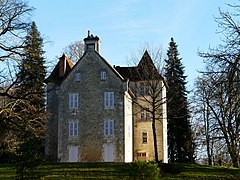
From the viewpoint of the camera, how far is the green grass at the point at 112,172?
99.3 feet

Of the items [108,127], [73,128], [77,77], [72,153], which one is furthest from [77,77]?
[72,153]

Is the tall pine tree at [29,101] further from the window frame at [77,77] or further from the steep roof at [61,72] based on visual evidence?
the steep roof at [61,72]

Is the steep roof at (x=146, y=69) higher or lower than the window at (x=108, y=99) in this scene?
higher

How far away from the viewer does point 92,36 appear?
44.6 m

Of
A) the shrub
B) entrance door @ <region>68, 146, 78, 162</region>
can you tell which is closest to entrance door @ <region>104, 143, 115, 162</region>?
entrance door @ <region>68, 146, 78, 162</region>

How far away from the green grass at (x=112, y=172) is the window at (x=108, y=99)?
927 cm

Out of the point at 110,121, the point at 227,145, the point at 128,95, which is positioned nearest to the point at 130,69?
the point at 128,95

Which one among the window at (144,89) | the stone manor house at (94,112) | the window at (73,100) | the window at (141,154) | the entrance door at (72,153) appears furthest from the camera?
the window at (141,154)

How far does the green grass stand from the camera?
30.3m

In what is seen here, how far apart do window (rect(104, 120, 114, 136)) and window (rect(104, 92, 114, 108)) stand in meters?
1.63

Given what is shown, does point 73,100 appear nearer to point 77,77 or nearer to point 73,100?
point 73,100

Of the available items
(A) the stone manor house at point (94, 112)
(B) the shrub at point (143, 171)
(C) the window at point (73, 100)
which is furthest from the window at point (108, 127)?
(B) the shrub at point (143, 171)

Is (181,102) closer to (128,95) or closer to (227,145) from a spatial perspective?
(128,95)

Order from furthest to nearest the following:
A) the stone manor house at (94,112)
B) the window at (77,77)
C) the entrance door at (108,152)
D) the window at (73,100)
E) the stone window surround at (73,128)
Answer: the window at (77,77) → the window at (73,100) → the stone window surround at (73,128) → the stone manor house at (94,112) → the entrance door at (108,152)
